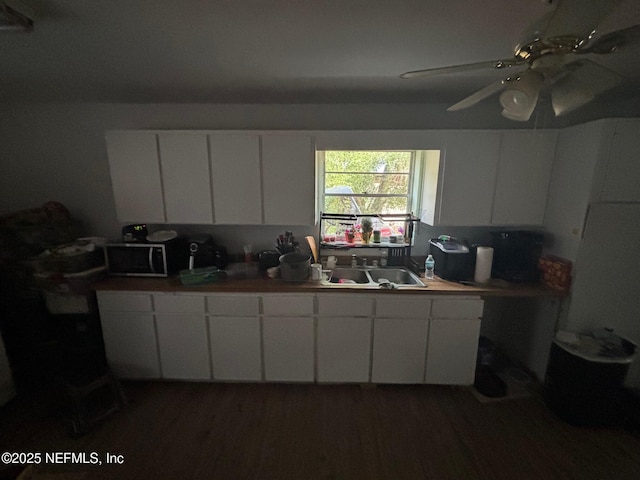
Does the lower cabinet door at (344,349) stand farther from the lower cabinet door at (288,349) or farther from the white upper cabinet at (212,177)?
the white upper cabinet at (212,177)

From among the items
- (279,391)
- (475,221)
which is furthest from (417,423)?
(475,221)

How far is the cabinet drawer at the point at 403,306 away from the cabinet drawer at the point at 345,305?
0.09m

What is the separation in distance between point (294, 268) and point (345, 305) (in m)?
0.50

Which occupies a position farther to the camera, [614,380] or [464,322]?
[464,322]

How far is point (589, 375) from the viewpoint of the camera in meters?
1.83

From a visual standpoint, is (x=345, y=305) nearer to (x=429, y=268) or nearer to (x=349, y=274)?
(x=349, y=274)

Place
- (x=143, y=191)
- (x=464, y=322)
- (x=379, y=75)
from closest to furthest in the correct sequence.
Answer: (x=379, y=75)
(x=464, y=322)
(x=143, y=191)

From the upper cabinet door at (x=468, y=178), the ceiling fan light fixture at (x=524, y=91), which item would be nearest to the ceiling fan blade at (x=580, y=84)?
the ceiling fan light fixture at (x=524, y=91)

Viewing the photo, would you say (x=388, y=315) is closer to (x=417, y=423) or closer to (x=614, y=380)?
(x=417, y=423)

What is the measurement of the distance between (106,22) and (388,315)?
2321 millimetres

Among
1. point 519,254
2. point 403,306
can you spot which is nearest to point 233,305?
point 403,306

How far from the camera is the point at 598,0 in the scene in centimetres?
65

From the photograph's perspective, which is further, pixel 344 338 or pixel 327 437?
pixel 344 338

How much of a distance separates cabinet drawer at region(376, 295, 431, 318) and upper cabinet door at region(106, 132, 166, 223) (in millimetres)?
1959
